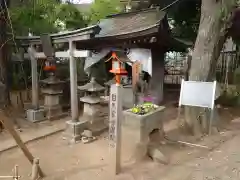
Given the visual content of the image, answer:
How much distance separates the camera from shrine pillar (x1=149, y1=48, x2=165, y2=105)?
10.2m

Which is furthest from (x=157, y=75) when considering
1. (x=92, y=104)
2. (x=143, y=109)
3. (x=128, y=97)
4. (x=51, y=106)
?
(x=143, y=109)

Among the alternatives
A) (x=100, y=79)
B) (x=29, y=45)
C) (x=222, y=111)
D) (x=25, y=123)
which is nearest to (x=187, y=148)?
(x=222, y=111)

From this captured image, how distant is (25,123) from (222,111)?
7589 mm

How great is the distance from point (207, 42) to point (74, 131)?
4.47 meters

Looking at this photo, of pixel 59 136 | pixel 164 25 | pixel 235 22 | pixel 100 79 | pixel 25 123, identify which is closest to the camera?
pixel 59 136

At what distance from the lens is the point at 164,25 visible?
28.0 ft

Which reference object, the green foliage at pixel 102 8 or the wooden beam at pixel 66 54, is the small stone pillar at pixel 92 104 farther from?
the green foliage at pixel 102 8

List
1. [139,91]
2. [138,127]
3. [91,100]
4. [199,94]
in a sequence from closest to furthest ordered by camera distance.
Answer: [138,127], [199,94], [91,100], [139,91]

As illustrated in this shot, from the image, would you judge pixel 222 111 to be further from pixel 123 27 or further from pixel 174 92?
pixel 123 27

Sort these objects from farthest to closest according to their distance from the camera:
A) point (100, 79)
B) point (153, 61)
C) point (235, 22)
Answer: point (100, 79) < point (153, 61) < point (235, 22)

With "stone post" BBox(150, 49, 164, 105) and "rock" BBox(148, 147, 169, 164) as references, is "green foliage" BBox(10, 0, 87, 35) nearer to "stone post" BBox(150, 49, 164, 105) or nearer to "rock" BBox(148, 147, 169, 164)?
"stone post" BBox(150, 49, 164, 105)

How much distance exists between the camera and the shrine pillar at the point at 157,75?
10219 mm

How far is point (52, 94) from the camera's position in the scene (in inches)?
335

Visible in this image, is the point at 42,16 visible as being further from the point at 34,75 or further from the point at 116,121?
the point at 116,121
